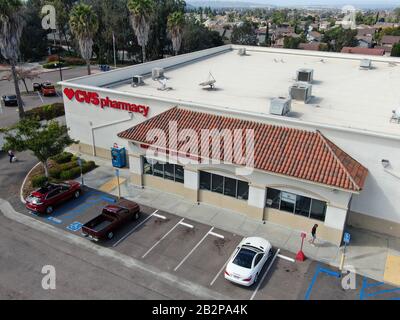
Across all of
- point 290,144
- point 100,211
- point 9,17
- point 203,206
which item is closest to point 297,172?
point 290,144

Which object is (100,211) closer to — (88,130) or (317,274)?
(88,130)

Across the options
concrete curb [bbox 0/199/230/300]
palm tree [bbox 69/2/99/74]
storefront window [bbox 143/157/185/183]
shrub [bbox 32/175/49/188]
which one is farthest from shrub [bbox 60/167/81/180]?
palm tree [bbox 69/2/99/74]

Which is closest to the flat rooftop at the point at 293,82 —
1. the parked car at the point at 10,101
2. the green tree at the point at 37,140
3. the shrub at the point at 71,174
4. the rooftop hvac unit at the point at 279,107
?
the rooftop hvac unit at the point at 279,107

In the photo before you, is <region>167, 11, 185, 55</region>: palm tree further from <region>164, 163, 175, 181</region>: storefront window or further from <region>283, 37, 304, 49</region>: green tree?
<region>283, 37, 304, 49</region>: green tree

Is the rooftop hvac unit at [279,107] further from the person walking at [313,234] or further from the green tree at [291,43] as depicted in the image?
the green tree at [291,43]

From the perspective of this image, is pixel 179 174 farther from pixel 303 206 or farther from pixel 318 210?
pixel 318 210
